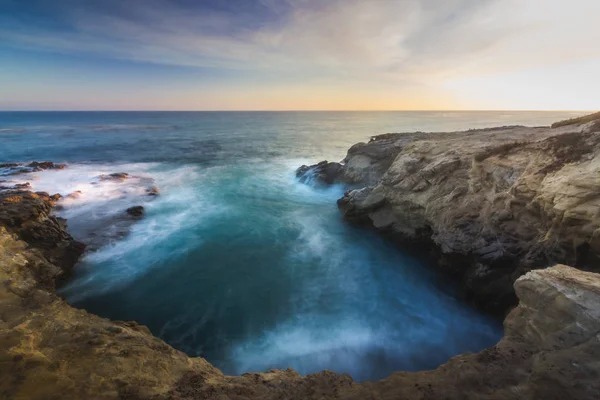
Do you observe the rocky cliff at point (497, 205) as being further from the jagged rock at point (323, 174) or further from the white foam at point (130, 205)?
the white foam at point (130, 205)

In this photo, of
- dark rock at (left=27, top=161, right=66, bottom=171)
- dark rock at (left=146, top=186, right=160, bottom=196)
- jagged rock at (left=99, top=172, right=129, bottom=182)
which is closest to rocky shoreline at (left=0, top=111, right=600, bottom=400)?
dark rock at (left=146, top=186, right=160, bottom=196)

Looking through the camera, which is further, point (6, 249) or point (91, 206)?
point (91, 206)

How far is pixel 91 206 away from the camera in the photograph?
1897cm

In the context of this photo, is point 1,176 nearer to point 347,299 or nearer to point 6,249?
point 6,249

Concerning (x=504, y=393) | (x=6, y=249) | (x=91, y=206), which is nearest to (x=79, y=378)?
(x=6, y=249)

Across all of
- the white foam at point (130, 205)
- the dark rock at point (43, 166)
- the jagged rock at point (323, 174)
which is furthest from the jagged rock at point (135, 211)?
the dark rock at point (43, 166)

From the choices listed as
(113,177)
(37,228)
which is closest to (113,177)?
(113,177)

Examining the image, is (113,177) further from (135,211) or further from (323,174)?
(323,174)

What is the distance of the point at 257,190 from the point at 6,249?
1826cm

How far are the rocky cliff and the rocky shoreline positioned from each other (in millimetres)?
49

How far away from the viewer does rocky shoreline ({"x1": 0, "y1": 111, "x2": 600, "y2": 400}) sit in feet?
15.0

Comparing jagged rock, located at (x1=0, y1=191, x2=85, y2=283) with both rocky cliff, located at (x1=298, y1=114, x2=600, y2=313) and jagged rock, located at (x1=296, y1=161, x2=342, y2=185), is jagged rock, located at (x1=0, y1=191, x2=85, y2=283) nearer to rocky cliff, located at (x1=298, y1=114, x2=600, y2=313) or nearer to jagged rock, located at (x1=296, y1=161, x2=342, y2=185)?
rocky cliff, located at (x1=298, y1=114, x2=600, y2=313)

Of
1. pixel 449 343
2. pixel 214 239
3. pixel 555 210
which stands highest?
pixel 555 210

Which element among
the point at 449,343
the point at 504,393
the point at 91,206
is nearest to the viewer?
the point at 504,393
